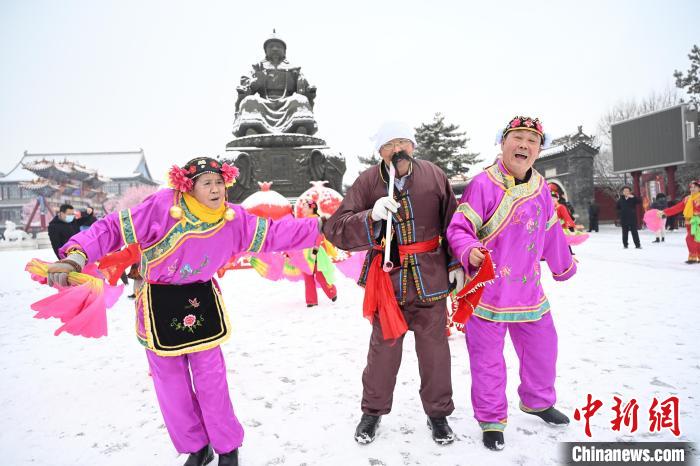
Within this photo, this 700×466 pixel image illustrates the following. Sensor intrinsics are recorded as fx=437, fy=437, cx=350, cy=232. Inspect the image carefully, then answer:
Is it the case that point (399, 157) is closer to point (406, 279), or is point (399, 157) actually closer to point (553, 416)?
point (406, 279)

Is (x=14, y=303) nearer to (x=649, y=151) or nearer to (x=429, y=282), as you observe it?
(x=429, y=282)

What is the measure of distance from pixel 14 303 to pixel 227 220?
739cm

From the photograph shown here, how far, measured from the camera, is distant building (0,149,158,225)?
4616 cm

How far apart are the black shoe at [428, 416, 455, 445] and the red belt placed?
21.8 inches

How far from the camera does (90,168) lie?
4666cm

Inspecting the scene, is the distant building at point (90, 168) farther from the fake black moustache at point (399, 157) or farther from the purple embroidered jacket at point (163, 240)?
the fake black moustache at point (399, 157)

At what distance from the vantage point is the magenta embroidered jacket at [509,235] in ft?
8.12

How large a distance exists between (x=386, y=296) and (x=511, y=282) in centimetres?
72

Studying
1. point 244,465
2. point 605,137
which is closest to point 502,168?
point 244,465

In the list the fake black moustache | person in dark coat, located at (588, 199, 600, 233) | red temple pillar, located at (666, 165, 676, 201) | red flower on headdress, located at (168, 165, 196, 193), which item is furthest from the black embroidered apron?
person in dark coat, located at (588, 199, 600, 233)

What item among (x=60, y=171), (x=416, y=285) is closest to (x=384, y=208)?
(x=416, y=285)

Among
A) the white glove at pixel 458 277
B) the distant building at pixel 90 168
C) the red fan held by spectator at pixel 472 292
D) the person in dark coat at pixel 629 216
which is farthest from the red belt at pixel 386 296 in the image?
the distant building at pixel 90 168

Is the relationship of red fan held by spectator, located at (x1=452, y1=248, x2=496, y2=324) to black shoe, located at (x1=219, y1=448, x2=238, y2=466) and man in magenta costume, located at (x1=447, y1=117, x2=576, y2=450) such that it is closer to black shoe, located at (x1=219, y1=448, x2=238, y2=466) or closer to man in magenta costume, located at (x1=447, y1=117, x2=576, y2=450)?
man in magenta costume, located at (x1=447, y1=117, x2=576, y2=450)

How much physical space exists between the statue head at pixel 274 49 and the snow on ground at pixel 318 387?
32.5 ft
